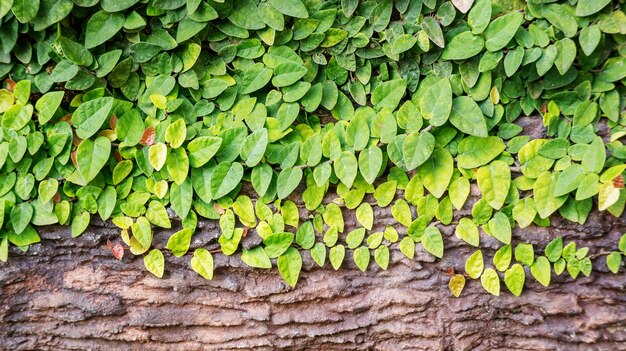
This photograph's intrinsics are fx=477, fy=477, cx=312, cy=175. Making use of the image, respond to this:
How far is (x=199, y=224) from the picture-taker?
190 centimetres

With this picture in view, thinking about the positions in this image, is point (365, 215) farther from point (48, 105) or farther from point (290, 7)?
point (48, 105)

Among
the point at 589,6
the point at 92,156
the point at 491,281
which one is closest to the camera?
the point at 589,6

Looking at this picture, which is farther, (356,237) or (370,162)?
(356,237)

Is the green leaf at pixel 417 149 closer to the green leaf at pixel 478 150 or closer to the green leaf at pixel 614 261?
the green leaf at pixel 478 150

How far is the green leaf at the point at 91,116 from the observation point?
70.3 inches

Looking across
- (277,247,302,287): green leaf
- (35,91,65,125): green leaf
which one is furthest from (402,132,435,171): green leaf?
(35,91,65,125): green leaf

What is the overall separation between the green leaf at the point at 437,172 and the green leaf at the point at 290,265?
58 cm

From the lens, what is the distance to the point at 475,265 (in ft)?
6.19

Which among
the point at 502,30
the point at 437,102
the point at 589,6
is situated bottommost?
the point at 437,102

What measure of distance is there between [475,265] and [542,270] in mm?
250

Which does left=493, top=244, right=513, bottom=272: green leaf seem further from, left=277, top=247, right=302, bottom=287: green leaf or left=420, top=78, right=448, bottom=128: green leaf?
left=277, top=247, right=302, bottom=287: green leaf

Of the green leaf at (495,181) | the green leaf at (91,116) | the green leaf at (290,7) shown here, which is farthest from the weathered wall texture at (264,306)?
the green leaf at (290,7)

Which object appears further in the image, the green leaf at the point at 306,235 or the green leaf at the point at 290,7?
the green leaf at the point at 306,235

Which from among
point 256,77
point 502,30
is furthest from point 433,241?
point 256,77
